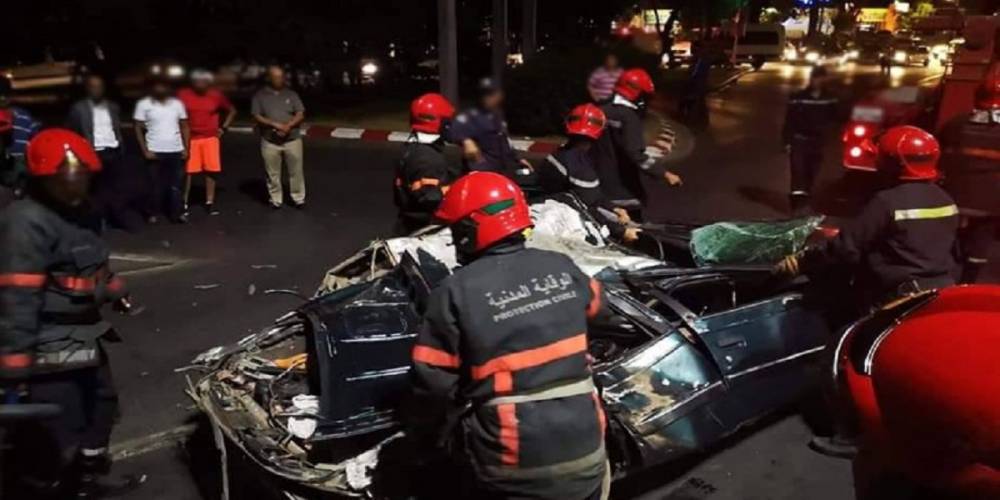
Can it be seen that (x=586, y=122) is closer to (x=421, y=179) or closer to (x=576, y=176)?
(x=576, y=176)

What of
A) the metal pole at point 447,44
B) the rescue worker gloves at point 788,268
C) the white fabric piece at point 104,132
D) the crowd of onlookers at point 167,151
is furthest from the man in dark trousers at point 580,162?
the metal pole at point 447,44

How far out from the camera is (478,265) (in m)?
2.51

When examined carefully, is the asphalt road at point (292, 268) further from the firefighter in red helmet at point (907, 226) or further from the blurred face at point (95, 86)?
the blurred face at point (95, 86)

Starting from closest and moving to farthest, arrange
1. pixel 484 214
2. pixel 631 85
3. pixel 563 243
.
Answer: pixel 484 214 < pixel 563 243 < pixel 631 85

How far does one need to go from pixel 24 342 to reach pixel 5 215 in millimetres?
523

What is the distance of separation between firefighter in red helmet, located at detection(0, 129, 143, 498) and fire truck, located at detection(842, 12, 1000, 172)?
631cm

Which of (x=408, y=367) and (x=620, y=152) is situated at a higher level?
(x=620, y=152)

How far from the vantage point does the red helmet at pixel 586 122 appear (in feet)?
18.0

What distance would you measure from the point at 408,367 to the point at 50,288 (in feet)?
4.97

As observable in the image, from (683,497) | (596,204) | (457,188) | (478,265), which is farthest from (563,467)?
(596,204)

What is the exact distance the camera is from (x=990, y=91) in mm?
6582

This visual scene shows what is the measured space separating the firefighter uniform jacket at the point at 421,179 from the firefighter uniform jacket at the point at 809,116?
14.6 ft

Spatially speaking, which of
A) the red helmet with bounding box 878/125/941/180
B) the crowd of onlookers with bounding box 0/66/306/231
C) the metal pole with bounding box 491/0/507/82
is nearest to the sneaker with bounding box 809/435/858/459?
the red helmet with bounding box 878/125/941/180

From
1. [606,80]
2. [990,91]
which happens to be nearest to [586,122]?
[606,80]
